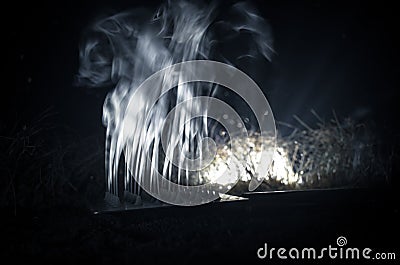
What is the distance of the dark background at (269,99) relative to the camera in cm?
552

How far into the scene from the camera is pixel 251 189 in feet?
31.1

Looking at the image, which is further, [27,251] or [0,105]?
[0,105]

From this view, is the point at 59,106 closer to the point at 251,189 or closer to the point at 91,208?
the point at 91,208

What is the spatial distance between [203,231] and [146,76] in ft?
14.4

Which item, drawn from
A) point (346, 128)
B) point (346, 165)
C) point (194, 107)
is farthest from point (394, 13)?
point (194, 107)

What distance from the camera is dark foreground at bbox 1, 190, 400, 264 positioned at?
5.12 meters

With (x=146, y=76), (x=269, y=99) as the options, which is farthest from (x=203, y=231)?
(x=269, y=99)

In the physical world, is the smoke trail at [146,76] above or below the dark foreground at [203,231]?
above

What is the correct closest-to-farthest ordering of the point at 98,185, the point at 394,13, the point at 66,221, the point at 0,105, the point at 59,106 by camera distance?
the point at 66,221 → the point at 98,185 → the point at 0,105 → the point at 59,106 → the point at 394,13

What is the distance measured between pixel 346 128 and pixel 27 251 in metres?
8.10

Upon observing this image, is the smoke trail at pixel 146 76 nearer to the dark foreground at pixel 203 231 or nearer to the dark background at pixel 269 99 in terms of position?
the dark background at pixel 269 99

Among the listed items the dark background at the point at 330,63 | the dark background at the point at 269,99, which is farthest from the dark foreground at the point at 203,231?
the dark background at the point at 330,63
